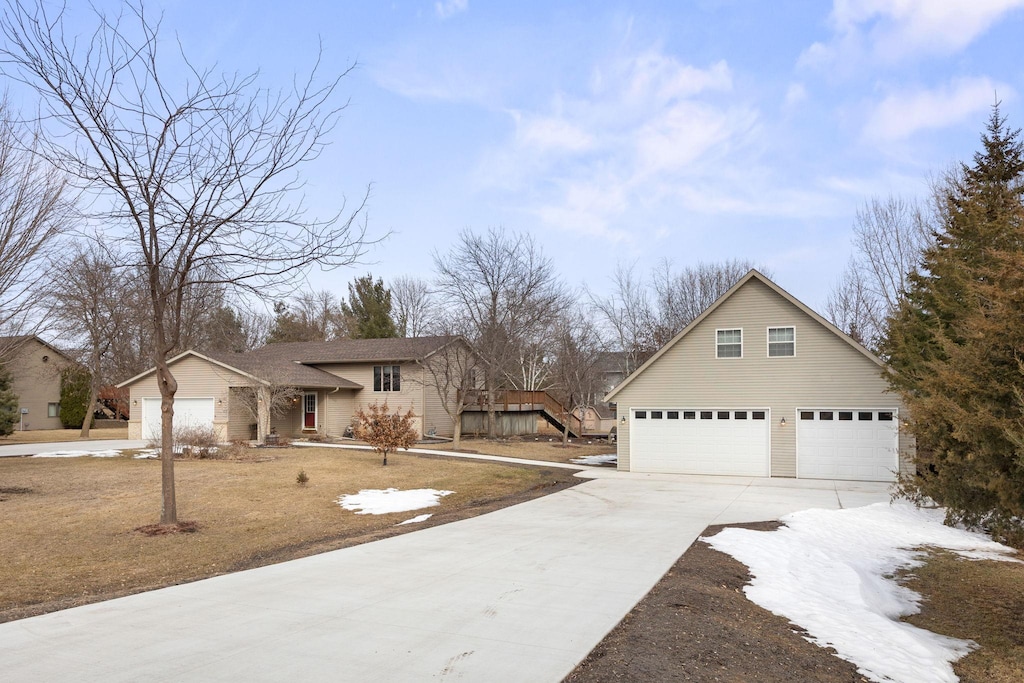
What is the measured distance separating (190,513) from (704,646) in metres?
10.6

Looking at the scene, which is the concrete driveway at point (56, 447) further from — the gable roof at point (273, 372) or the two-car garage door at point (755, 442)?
the two-car garage door at point (755, 442)

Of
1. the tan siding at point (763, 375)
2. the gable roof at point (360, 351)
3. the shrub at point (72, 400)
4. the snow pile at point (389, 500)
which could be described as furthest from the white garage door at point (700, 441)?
the shrub at point (72, 400)

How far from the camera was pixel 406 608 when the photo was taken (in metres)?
6.75

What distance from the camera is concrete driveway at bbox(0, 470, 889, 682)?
5113 mm

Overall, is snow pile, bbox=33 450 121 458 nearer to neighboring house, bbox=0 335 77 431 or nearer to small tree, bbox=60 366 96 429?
neighboring house, bbox=0 335 77 431

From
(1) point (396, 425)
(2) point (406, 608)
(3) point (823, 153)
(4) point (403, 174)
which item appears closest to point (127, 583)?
(2) point (406, 608)

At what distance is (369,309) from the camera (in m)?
53.2

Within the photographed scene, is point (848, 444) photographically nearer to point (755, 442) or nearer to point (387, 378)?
point (755, 442)

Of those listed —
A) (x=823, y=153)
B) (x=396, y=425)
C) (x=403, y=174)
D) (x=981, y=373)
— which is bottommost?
(x=396, y=425)

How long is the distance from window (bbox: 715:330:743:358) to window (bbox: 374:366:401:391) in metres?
16.5

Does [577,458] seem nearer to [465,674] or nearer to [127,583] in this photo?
[127,583]

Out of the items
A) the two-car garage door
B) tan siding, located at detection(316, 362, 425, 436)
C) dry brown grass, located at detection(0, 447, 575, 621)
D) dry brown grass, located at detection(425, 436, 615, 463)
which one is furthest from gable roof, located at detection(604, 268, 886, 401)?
tan siding, located at detection(316, 362, 425, 436)

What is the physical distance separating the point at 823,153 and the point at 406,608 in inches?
730

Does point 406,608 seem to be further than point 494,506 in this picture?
No
